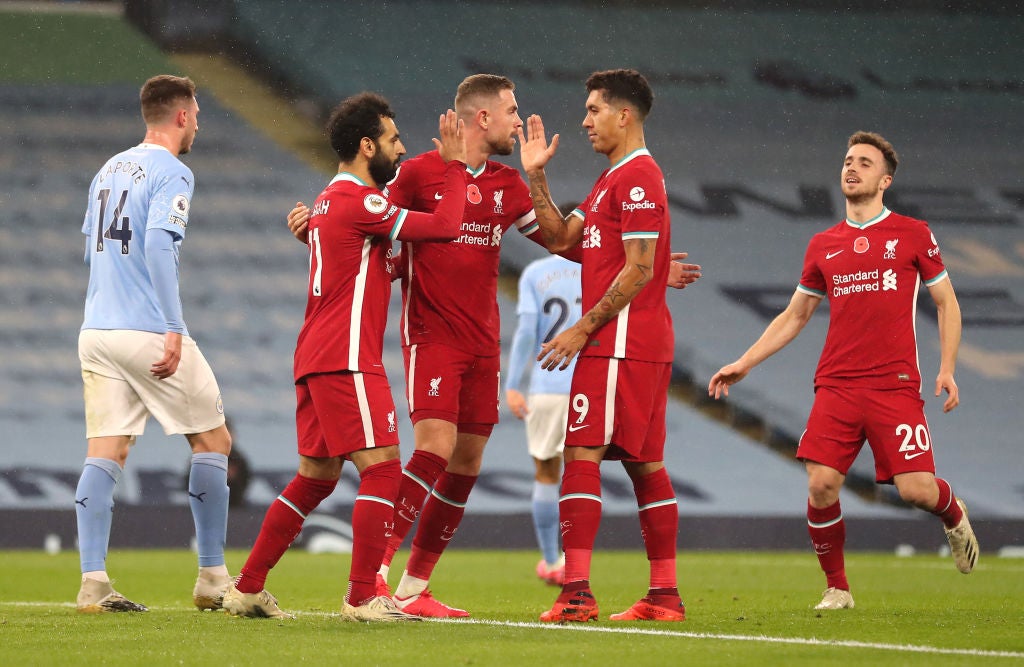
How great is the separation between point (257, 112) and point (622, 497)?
584 centimetres

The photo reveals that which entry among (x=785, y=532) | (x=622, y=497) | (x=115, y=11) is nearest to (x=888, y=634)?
(x=785, y=532)

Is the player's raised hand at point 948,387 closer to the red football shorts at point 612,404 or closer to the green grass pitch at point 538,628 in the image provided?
the green grass pitch at point 538,628

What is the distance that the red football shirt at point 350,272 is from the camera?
17.1 feet

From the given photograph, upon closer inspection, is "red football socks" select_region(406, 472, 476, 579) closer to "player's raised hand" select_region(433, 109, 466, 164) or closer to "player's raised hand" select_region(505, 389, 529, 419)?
"player's raised hand" select_region(433, 109, 466, 164)

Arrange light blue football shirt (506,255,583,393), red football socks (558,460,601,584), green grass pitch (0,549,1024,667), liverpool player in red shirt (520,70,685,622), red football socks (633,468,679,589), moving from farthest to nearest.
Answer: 1. light blue football shirt (506,255,583,393)
2. red football socks (633,468,679,589)
3. liverpool player in red shirt (520,70,685,622)
4. red football socks (558,460,601,584)
5. green grass pitch (0,549,1024,667)

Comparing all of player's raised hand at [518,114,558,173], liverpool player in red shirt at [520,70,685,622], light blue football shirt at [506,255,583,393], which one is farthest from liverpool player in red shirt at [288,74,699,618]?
light blue football shirt at [506,255,583,393]

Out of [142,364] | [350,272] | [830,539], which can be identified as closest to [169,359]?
[142,364]

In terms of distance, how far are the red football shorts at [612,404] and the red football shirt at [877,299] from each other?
133 centimetres

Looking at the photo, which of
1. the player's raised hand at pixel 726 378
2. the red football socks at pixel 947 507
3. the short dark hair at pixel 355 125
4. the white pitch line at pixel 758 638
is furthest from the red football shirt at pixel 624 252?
the red football socks at pixel 947 507

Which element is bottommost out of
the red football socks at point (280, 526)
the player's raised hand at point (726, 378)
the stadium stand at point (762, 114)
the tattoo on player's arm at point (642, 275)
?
the red football socks at point (280, 526)

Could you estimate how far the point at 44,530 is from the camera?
13.0 m

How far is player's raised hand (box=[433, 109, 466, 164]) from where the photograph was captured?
5.51 m

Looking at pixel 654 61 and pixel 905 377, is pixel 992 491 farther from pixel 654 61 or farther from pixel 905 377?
pixel 905 377

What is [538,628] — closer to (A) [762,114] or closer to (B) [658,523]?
(B) [658,523]
